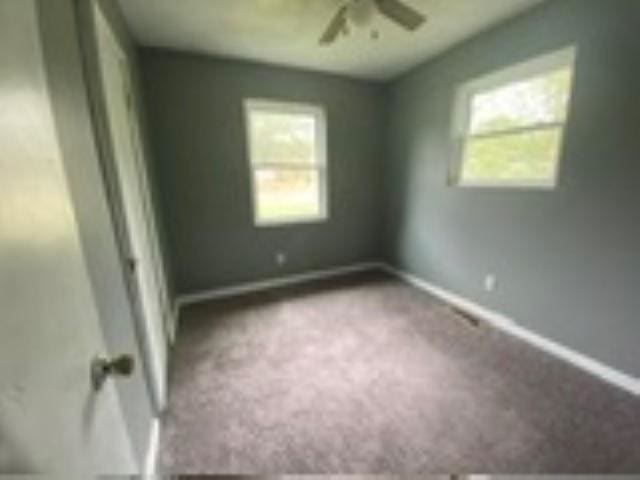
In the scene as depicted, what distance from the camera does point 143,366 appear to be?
5.11 ft

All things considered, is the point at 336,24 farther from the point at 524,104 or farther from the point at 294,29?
the point at 524,104

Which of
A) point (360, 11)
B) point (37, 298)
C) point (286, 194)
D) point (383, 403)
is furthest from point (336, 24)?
point (383, 403)

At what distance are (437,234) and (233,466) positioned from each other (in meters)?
2.66

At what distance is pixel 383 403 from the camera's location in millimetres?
1783

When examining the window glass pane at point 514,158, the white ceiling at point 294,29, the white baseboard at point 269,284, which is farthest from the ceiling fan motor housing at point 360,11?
the white baseboard at point 269,284

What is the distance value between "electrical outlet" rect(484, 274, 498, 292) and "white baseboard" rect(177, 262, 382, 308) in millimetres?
1577

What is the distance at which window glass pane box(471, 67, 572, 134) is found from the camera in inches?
82.7

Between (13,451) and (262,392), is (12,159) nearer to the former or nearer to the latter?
(13,451)

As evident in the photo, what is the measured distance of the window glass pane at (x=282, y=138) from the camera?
322 cm

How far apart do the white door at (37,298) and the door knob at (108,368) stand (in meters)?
0.03

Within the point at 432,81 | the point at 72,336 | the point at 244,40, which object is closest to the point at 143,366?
the point at 72,336

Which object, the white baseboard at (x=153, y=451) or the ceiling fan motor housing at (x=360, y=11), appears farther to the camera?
the ceiling fan motor housing at (x=360, y=11)

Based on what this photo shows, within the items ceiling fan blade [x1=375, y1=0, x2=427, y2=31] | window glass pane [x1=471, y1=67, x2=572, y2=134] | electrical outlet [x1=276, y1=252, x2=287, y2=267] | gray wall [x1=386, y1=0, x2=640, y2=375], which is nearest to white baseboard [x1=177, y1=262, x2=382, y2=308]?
electrical outlet [x1=276, y1=252, x2=287, y2=267]

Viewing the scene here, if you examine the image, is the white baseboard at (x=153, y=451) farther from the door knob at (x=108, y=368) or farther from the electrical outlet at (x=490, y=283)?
the electrical outlet at (x=490, y=283)
